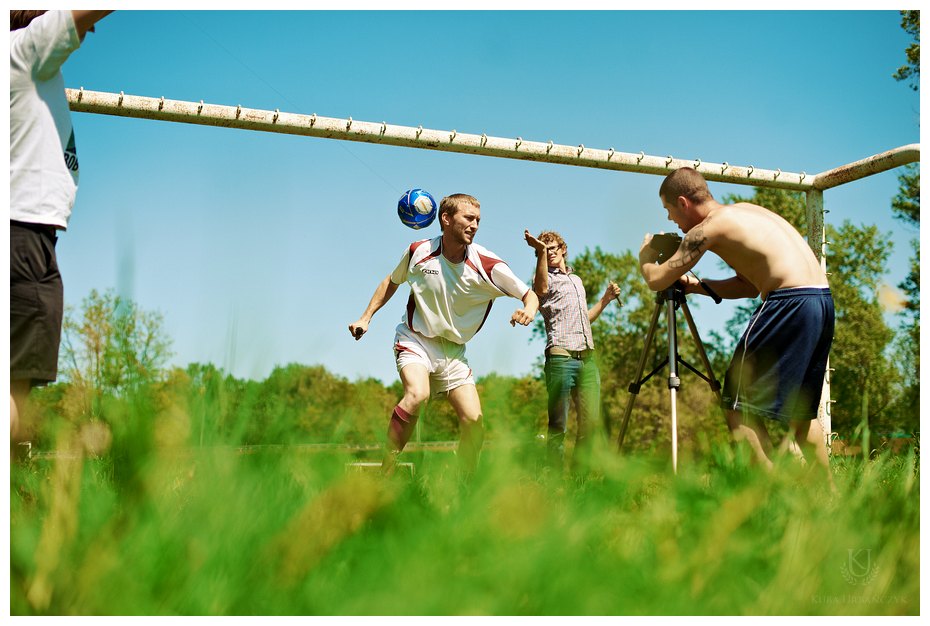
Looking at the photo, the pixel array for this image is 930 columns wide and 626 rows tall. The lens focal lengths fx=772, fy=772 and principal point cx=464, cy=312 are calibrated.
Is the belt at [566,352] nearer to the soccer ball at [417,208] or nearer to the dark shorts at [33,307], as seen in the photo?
the soccer ball at [417,208]

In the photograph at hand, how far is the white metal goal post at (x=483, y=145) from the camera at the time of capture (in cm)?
501

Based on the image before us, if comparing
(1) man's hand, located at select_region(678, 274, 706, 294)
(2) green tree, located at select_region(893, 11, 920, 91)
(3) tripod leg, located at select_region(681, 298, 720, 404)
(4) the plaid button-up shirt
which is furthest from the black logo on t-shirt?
(2) green tree, located at select_region(893, 11, 920, 91)

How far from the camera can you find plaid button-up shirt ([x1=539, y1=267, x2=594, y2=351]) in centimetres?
575

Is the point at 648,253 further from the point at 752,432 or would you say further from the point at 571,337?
the point at 571,337

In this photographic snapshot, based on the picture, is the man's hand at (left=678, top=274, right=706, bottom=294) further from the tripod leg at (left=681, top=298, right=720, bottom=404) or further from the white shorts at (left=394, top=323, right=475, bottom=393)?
the white shorts at (left=394, top=323, right=475, bottom=393)

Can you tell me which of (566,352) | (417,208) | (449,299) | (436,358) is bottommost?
(436,358)

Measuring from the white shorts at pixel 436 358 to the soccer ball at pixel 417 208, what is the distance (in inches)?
33.5

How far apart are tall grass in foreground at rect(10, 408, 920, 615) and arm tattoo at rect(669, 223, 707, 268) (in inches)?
80.3

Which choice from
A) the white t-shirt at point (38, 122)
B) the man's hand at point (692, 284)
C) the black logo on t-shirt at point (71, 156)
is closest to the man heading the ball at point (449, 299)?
the man's hand at point (692, 284)

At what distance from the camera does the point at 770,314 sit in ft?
11.6

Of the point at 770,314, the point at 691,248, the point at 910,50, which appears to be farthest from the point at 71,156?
the point at 910,50

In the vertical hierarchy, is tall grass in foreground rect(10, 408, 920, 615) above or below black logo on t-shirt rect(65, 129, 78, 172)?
below

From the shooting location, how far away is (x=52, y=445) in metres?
1.34

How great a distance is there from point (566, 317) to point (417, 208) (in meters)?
1.48
